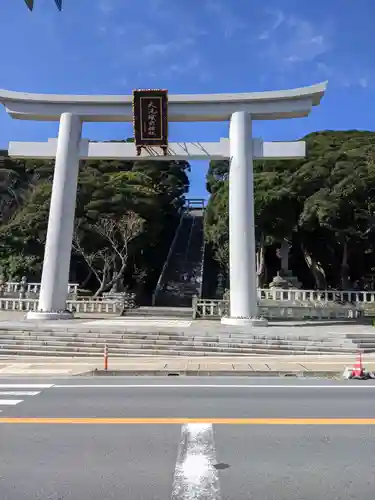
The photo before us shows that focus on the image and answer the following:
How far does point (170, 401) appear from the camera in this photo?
6.79 m

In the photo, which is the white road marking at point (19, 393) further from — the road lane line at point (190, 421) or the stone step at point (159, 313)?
the stone step at point (159, 313)

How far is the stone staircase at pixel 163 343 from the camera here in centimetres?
1359

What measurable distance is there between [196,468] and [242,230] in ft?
48.6

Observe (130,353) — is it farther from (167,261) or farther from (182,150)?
(167,261)

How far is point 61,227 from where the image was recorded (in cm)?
1888

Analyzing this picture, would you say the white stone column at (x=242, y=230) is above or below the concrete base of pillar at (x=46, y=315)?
above

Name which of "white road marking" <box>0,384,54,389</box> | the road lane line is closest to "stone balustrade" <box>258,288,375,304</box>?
"white road marking" <box>0,384,54,389</box>

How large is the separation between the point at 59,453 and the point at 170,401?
2.79m

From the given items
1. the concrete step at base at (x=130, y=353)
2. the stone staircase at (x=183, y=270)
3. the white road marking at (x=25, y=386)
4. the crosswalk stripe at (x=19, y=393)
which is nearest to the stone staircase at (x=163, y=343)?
the concrete step at base at (x=130, y=353)

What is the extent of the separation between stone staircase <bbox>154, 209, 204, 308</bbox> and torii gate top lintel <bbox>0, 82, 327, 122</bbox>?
50.7ft

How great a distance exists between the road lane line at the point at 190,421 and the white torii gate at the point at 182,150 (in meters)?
12.1

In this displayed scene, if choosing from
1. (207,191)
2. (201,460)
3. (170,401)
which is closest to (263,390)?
(170,401)

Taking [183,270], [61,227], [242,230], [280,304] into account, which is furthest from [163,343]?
[183,270]

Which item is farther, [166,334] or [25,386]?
[166,334]
